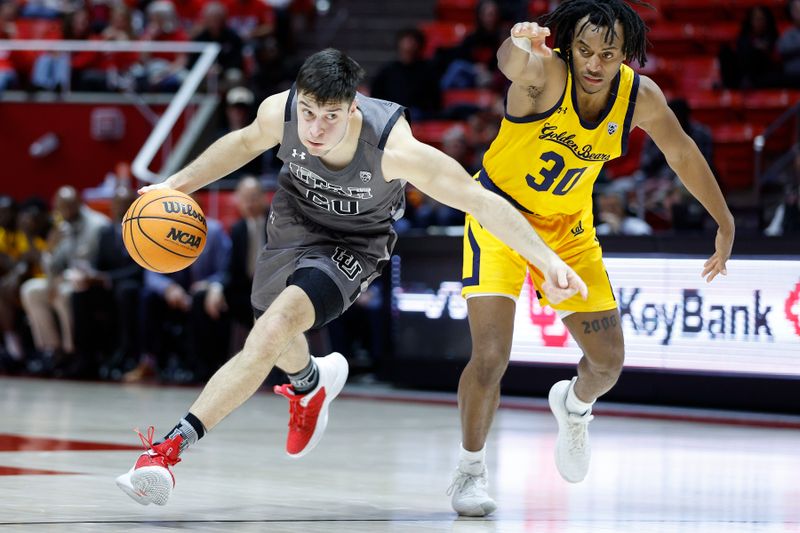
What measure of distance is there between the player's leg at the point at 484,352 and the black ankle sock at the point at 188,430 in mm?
1061

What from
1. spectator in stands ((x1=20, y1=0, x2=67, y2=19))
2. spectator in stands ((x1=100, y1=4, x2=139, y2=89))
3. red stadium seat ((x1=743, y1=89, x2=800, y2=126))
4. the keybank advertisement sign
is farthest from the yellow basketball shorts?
spectator in stands ((x1=20, y1=0, x2=67, y2=19))

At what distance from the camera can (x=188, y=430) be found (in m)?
4.47

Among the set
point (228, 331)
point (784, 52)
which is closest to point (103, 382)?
point (228, 331)

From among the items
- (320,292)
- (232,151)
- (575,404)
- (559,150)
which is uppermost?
(559,150)

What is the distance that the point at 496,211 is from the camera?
4488 millimetres

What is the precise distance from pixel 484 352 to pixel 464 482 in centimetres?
51

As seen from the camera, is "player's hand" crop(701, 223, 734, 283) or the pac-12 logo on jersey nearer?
the pac-12 logo on jersey

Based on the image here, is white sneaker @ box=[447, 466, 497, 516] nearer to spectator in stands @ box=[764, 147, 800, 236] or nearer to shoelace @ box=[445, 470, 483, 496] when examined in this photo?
shoelace @ box=[445, 470, 483, 496]

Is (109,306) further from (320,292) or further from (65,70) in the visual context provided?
(320,292)

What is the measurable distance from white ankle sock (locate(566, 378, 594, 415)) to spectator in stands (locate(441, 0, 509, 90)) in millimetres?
8113

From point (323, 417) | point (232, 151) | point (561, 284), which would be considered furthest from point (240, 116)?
point (561, 284)

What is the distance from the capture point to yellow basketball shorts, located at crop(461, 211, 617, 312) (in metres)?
5.22

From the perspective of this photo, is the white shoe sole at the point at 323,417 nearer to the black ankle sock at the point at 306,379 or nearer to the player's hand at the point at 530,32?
the black ankle sock at the point at 306,379

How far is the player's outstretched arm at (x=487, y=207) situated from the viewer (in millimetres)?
4305
